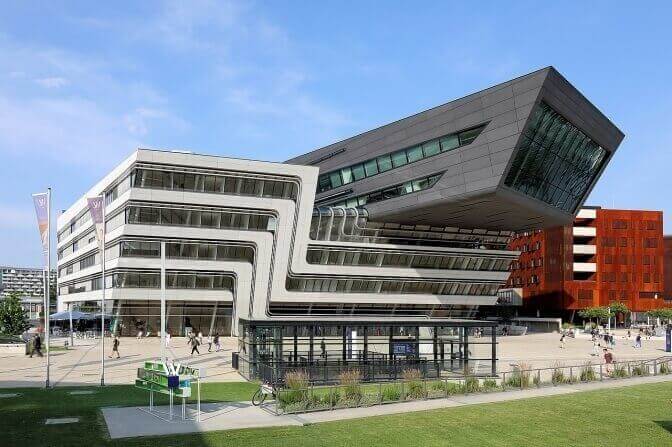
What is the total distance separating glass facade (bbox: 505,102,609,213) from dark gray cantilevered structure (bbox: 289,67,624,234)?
13 cm

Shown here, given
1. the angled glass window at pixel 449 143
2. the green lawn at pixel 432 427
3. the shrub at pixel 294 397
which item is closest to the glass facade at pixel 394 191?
the angled glass window at pixel 449 143

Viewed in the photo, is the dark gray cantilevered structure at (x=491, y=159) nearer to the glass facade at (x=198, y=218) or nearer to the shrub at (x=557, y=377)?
the glass facade at (x=198, y=218)

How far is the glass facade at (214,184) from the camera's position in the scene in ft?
226

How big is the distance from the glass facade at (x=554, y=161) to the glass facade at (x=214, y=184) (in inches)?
996

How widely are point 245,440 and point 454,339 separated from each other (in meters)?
18.9

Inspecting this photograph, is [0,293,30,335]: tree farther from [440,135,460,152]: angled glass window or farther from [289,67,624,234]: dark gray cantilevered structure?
[440,135,460,152]: angled glass window

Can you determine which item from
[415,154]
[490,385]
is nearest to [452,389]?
[490,385]

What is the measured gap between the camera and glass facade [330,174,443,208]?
70.4 meters

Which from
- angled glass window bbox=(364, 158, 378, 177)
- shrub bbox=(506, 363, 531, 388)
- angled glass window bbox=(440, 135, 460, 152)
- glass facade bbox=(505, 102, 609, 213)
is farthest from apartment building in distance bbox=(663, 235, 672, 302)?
shrub bbox=(506, 363, 531, 388)

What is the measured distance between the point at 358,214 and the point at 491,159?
73.6 ft

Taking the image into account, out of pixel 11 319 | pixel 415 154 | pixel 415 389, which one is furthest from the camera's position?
pixel 11 319

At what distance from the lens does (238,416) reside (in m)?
22.9

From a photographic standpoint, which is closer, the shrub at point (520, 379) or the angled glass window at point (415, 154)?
the shrub at point (520, 379)

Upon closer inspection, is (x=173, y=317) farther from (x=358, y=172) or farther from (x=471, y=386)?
(x=471, y=386)
